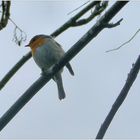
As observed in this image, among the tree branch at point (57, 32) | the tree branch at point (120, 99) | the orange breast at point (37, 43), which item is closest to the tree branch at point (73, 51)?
the tree branch at point (120, 99)

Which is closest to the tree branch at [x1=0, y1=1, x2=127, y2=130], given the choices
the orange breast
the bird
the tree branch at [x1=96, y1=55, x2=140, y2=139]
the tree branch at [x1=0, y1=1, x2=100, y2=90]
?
the tree branch at [x1=96, y1=55, x2=140, y2=139]

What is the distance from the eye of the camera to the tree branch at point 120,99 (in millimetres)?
1229

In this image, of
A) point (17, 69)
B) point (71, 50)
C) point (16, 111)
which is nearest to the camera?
point (16, 111)

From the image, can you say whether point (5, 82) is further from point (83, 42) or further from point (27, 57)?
point (83, 42)

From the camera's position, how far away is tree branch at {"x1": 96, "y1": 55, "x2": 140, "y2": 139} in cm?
123

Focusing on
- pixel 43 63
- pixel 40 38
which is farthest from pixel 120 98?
pixel 40 38

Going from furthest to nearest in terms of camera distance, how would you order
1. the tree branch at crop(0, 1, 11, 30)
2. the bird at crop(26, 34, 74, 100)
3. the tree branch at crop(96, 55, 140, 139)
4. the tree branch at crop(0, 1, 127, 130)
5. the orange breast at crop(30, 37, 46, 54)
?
the orange breast at crop(30, 37, 46, 54), the bird at crop(26, 34, 74, 100), the tree branch at crop(0, 1, 11, 30), the tree branch at crop(0, 1, 127, 130), the tree branch at crop(96, 55, 140, 139)

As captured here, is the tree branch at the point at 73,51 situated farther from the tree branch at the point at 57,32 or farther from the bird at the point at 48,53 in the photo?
the bird at the point at 48,53

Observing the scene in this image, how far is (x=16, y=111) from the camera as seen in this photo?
1438 millimetres

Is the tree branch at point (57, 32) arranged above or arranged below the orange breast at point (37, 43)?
above

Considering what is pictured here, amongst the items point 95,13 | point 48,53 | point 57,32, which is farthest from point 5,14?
point 48,53

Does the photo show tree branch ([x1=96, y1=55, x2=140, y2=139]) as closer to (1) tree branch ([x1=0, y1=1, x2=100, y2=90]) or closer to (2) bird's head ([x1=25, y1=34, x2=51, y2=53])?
(1) tree branch ([x1=0, y1=1, x2=100, y2=90])

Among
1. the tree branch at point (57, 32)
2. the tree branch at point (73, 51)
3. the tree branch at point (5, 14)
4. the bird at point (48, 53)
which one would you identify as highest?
the tree branch at point (5, 14)

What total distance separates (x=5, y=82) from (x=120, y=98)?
1048 mm
